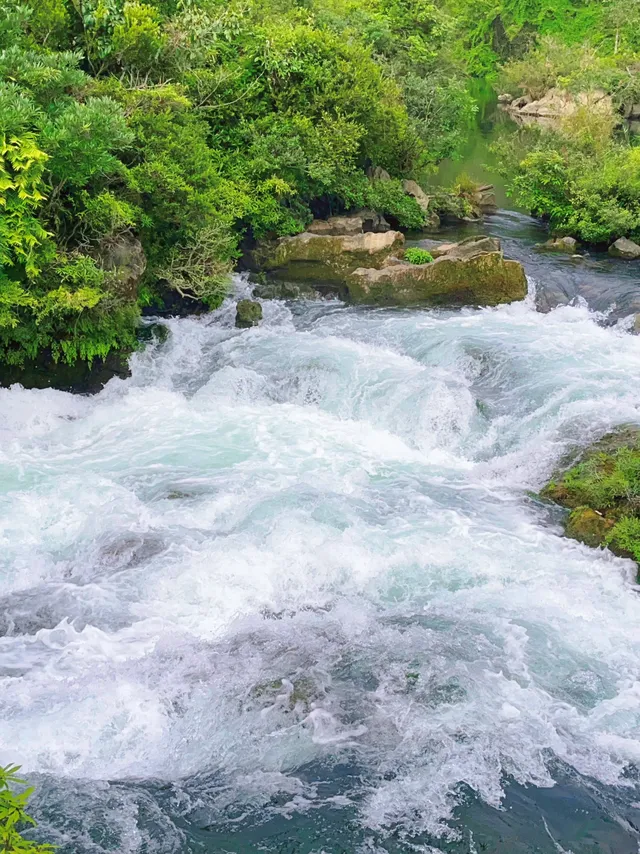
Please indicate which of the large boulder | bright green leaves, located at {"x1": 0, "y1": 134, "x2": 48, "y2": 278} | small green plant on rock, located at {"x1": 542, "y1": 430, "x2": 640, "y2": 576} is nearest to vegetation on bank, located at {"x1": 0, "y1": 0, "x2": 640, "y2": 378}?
bright green leaves, located at {"x1": 0, "y1": 134, "x2": 48, "y2": 278}

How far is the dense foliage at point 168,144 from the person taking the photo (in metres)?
11.7

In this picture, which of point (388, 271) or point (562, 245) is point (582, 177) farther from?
point (388, 271)

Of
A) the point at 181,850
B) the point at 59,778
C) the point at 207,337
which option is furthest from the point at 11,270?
the point at 181,850

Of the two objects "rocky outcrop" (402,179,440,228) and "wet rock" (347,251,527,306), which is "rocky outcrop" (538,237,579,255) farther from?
"wet rock" (347,251,527,306)

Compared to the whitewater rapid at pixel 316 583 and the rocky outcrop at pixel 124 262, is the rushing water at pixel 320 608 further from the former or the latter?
the rocky outcrop at pixel 124 262

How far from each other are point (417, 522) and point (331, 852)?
4.77 metres

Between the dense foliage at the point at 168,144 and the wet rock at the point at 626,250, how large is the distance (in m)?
5.17

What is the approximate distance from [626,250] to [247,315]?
991 cm

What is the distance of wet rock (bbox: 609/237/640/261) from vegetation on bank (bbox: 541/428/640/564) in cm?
963

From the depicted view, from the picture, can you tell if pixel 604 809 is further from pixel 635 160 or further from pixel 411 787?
pixel 635 160

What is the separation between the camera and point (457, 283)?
55.0 feet

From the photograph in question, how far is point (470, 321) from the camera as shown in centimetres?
1580

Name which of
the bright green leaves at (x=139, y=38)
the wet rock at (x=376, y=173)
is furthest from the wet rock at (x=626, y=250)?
the bright green leaves at (x=139, y=38)

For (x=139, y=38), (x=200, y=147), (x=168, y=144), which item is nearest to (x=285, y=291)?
(x=200, y=147)
